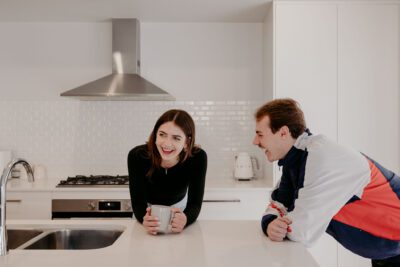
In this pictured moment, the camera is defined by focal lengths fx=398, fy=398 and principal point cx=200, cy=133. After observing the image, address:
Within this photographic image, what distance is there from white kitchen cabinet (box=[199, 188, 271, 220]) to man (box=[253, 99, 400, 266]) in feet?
4.58

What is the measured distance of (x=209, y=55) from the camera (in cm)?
368

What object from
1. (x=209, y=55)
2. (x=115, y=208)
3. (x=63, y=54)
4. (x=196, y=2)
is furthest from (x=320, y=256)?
(x=63, y=54)

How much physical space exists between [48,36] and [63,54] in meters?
0.21

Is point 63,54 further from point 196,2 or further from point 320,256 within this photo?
point 320,256

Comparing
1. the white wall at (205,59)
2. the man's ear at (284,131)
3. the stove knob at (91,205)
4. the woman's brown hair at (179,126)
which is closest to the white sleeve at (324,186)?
the man's ear at (284,131)

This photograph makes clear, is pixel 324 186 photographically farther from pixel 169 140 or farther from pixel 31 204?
pixel 31 204

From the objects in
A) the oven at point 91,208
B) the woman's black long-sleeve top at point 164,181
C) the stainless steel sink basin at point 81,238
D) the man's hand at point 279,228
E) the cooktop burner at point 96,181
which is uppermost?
the woman's black long-sleeve top at point 164,181

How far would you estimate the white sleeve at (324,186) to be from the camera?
4.40ft

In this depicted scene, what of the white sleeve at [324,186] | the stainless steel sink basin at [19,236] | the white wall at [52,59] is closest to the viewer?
the white sleeve at [324,186]

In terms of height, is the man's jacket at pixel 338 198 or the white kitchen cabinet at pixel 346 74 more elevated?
the white kitchen cabinet at pixel 346 74

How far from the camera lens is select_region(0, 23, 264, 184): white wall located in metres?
3.65

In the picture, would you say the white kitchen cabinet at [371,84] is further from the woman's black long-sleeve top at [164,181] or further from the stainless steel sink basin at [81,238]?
the stainless steel sink basin at [81,238]

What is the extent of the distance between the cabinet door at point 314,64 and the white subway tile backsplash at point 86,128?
0.63m

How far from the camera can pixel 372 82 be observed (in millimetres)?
3094
